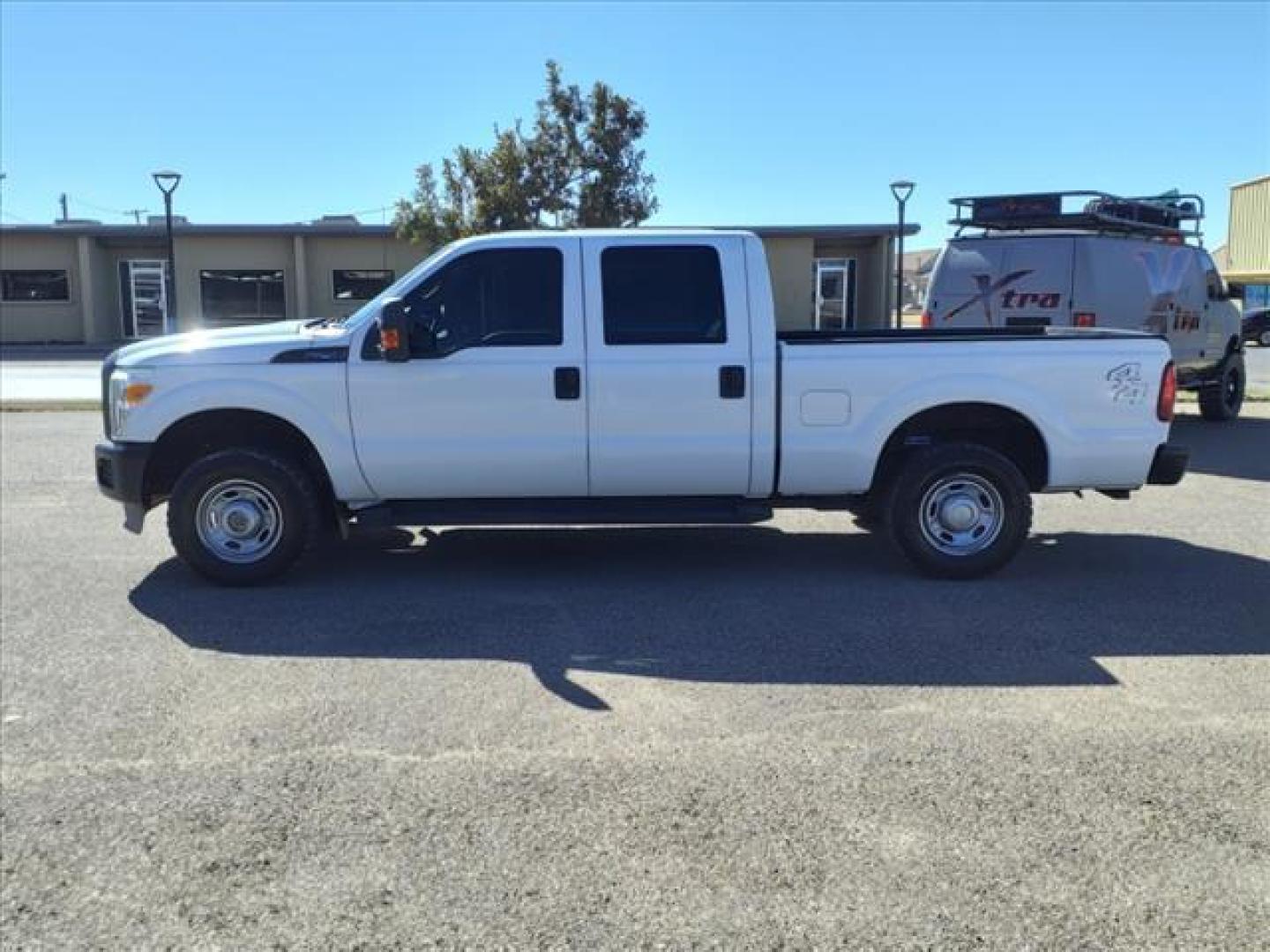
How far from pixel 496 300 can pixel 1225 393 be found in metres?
12.5

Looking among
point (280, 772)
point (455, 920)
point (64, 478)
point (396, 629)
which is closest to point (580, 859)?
point (455, 920)

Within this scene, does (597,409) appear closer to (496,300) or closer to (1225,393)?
(496,300)

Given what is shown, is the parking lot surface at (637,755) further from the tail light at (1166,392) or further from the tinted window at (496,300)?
the tinted window at (496,300)

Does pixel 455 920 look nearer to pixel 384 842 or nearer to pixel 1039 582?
pixel 384 842

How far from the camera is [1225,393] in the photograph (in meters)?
15.3

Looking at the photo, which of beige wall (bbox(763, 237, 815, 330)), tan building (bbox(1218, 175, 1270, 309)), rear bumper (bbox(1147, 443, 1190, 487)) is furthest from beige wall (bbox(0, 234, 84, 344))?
tan building (bbox(1218, 175, 1270, 309))

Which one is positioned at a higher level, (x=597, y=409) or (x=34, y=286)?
(x=34, y=286)

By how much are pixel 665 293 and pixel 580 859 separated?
398 centimetres

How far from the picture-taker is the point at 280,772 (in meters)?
3.97

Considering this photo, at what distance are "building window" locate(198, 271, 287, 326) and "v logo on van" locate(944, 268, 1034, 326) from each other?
25220mm

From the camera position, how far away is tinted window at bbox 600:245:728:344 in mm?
6555

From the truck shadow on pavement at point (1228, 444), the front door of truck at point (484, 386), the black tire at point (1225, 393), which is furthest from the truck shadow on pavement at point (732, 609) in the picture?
the black tire at point (1225, 393)

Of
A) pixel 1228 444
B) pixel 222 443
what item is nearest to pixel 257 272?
pixel 1228 444

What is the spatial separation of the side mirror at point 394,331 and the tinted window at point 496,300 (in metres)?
0.21
